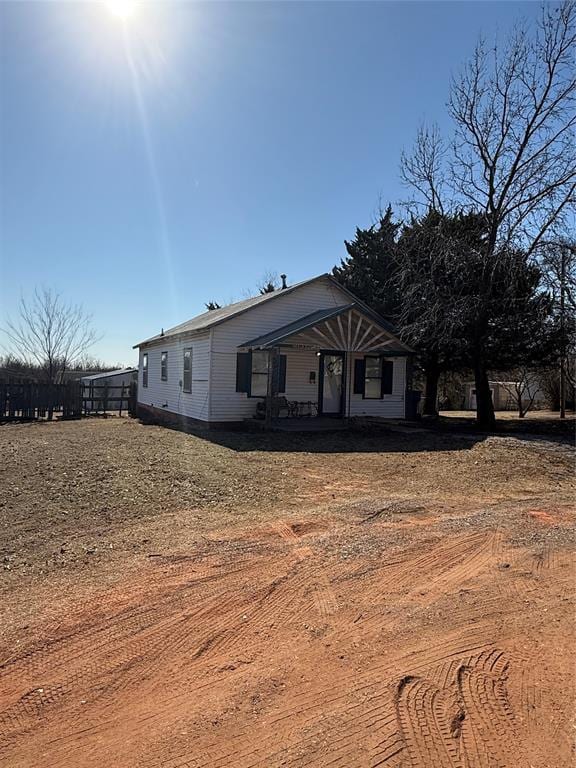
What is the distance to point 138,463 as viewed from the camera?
29.2 feet

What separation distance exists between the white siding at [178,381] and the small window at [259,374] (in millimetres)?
1429

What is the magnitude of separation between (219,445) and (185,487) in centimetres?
477

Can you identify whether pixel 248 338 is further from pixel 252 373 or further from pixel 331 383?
pixel 331 383

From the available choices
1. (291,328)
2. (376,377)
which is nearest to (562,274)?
(376,377)

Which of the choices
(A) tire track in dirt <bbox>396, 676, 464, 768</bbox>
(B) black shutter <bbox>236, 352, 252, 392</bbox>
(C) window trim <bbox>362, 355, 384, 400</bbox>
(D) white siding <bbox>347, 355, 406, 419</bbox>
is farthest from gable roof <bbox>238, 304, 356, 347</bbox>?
(A) tire track in dirt <bbox>396, 676, 464, 768</bbox>

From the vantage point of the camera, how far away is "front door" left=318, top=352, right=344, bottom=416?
1678 centimetres

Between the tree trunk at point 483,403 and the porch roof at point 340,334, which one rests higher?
the porch roof at point 340,334

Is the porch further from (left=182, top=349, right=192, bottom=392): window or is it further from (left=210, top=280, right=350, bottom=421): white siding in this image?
(left=182, top=349, right=192, bottom=392): window

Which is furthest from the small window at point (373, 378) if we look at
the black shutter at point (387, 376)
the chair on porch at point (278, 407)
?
the chair on porch at point (278, 407)

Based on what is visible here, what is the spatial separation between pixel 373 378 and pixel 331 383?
1502mm

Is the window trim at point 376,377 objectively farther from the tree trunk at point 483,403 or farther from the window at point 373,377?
the tree trunk at point 483,403

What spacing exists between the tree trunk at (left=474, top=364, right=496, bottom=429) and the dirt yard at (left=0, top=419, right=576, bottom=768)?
1032cm

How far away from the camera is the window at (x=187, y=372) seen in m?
16.9

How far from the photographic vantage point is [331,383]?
17.0m
